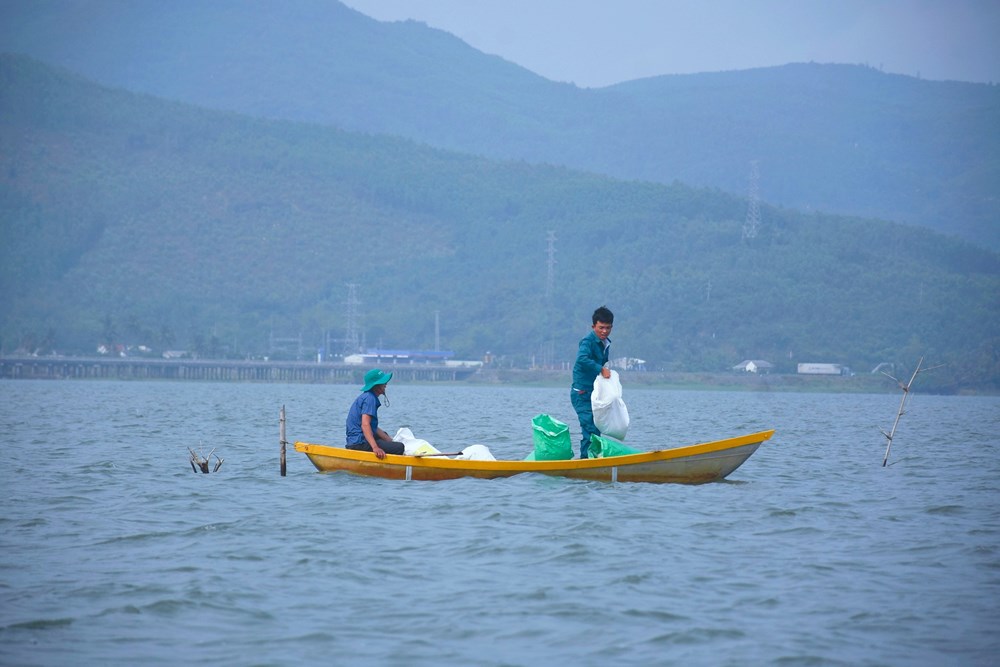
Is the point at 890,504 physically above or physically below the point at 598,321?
below

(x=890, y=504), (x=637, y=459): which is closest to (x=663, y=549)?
(x=637, y=459)

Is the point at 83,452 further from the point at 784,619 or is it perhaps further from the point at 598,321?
the point at 784,619

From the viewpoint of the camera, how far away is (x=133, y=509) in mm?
20656

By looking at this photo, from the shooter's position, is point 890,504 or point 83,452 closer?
point 890,504

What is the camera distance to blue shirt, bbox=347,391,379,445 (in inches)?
907

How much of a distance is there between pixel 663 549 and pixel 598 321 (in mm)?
5413

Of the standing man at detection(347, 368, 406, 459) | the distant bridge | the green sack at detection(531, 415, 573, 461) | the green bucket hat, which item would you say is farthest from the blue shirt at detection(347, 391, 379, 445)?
the distant bridge

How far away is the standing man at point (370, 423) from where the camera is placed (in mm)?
23000

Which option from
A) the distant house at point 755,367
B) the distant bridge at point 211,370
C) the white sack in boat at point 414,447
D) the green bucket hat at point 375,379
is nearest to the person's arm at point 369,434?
the green bucket hat at point 375,379

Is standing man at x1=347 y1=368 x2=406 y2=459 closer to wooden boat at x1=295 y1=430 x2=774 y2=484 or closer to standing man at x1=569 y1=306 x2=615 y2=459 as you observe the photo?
wooden boat at x1=295 y1=430 x2=774 y2=484

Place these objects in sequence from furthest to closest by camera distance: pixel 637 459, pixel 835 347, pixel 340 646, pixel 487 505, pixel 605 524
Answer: pixel 835 347
pixel 637 459
pixel 487 505
pixel 605 524
pixel 340 646

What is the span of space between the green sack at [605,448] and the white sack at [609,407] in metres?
0.20

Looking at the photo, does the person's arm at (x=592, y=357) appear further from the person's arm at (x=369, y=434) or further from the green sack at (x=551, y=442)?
the person's arm at (x=369, y=434)

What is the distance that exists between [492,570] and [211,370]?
17404 centimetres
